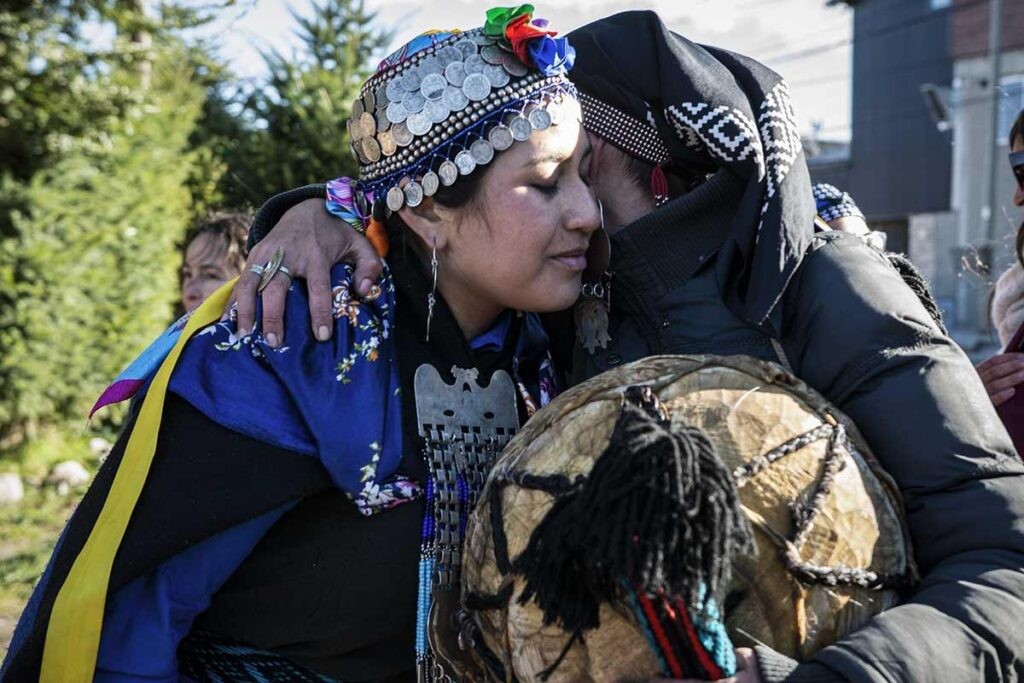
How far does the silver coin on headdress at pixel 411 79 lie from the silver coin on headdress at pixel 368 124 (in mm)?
100

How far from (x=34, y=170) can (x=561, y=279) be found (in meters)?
7.54

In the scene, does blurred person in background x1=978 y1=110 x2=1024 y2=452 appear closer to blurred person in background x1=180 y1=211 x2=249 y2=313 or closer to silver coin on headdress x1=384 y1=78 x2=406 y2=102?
silver coin on headdress x1=384 y1=78 x2=406 y2=102

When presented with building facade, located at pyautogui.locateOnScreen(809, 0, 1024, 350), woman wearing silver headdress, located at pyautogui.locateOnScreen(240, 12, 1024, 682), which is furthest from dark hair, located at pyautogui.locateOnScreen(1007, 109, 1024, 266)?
building facade, located at pyautogui.locateOnScreen(809, 0, 1024, 350)

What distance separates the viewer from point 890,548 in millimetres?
1433

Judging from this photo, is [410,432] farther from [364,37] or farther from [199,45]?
[199,45]

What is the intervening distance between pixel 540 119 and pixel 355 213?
0.50 metres

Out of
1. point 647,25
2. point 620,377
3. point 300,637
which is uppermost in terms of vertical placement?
point 647,25

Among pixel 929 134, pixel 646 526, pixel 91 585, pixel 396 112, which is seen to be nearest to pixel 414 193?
pixel 396 112

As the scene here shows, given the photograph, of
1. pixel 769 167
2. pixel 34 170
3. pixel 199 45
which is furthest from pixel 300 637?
pixel 199 45

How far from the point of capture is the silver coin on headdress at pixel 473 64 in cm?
193

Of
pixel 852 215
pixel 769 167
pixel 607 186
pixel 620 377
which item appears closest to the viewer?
pixel 620 377

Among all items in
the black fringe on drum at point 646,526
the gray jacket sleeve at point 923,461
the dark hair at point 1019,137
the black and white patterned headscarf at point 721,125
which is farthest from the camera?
the dark hair at point 1019,137

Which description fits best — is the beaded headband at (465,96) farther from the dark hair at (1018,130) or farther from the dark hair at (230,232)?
the dark hair at (230,232)

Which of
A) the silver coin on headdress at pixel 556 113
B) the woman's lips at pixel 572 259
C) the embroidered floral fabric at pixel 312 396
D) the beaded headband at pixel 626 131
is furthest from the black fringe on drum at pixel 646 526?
the beaded headband at pixel 626 131
